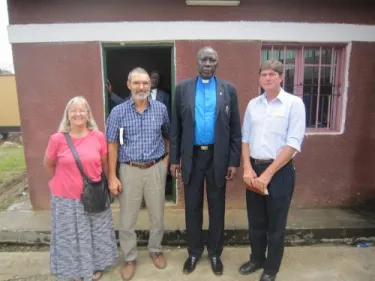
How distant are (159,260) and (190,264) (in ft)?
1.08

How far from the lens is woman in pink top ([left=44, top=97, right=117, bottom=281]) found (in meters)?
2.69

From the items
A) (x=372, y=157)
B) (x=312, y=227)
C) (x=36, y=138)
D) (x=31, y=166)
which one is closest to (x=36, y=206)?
(x=31, y=166)

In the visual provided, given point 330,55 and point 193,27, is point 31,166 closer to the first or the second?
point 193,27

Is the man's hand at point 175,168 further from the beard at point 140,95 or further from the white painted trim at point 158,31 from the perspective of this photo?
the white painted trim at point 158,31

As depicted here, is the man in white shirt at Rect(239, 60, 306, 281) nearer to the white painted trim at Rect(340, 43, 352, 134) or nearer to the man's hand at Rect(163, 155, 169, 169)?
the man's hand at Rect(163, 155, 169, 169)

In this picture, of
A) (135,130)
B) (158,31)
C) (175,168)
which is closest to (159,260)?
(175,168)

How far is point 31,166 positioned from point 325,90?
4081mm

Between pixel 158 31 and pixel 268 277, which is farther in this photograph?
pixel 158 31

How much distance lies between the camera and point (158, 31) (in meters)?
3.97

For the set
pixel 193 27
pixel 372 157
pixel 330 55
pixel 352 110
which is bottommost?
pixel 372 157

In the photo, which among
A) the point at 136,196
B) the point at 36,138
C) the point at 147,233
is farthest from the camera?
the point at 36,138

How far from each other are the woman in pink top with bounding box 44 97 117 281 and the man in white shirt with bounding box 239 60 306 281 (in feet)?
4.36

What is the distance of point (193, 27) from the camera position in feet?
13.1

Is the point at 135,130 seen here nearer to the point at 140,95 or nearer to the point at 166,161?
the point at 140,95
